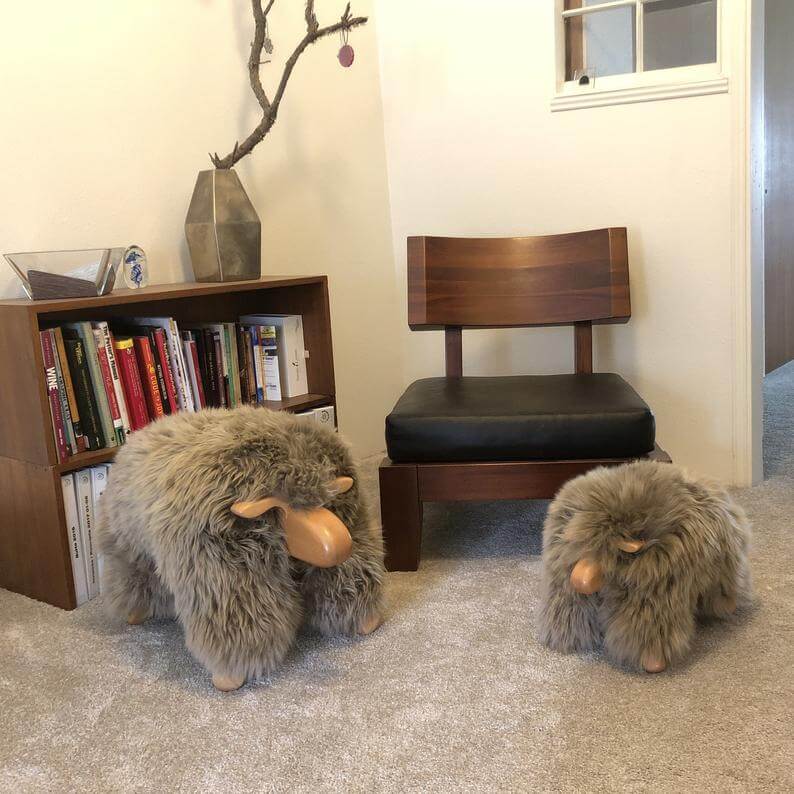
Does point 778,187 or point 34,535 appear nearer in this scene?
point 34,535

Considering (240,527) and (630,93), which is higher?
(630,93)

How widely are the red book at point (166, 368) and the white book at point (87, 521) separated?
252 millimetres

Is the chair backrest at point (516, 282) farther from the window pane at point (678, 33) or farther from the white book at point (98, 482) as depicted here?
the white book at point (98, 482)

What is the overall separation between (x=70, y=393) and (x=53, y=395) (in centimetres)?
5

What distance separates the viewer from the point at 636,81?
232 centimetres

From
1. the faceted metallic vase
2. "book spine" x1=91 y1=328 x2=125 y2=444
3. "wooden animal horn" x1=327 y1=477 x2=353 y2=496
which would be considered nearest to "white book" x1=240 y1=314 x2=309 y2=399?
the faceted metallic vase

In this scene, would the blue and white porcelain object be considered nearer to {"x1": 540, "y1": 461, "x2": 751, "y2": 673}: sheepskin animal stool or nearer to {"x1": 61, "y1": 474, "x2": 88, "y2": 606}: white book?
{"x1": 61, "y1": 474, "x2": 88, "y2": 606}: white book

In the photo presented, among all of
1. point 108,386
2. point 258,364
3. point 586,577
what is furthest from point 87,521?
point 586,577

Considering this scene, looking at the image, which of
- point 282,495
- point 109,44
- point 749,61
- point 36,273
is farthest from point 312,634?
point 749,61

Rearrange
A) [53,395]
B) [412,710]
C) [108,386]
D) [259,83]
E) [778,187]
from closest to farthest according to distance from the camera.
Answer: [412,710]
[53,395]
[108,386]
[259,83]
[778,187]

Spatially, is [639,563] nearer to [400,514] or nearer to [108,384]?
[400,514]

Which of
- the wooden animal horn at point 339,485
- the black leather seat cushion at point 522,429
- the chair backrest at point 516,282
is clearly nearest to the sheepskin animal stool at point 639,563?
the black leather seat cushion at point 522,429

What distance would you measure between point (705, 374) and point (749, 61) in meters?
0.82

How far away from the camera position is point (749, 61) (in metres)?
2.13
